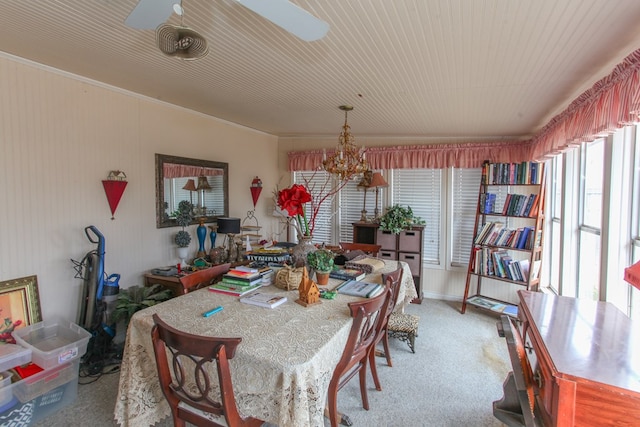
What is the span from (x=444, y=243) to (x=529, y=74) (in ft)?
8.56

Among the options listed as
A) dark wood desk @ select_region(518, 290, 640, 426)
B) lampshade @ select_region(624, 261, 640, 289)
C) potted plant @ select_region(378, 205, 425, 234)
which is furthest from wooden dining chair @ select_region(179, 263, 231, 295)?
potted plant @ select_region(378, 205, 425, 234)

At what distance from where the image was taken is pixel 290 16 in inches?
48.9

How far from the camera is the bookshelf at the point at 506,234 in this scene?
11.5 ft

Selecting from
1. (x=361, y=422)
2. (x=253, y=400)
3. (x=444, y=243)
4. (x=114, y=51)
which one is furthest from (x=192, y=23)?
(x=444, y=243)

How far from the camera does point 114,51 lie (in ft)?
6.68

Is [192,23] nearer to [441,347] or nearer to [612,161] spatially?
[612,161]

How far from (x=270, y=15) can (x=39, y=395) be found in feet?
8.59

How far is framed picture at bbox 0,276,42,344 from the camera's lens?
2.17 m

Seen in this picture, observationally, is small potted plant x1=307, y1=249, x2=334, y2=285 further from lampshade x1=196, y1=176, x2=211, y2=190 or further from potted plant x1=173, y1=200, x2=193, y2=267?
lampshade x1=196, y1=176, x2=211, y2=190

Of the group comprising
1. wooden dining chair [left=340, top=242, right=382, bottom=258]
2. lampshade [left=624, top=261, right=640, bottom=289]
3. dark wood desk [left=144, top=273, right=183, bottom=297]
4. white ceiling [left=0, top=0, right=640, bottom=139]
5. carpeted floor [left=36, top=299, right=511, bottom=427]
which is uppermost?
white ceiling [left=0, top=0, right=640, bottom=139]

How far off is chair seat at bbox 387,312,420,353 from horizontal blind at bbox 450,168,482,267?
177cm

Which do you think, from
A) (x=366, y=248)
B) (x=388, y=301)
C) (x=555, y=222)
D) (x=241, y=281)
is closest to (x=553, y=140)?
(x=555, y=222)

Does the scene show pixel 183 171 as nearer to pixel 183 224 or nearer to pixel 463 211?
pixel 183 224

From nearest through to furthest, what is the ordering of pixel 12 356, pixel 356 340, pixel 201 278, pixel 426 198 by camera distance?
pixel 356 340
pixel 12 356
pixel 201 278
pixel 426 198
